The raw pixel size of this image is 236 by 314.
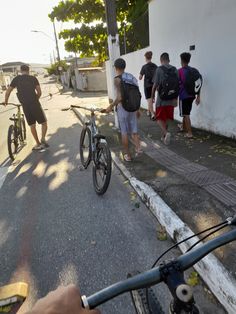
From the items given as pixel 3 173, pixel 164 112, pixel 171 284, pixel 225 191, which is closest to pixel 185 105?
pixel 164 112

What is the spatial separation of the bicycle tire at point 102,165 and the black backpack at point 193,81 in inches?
117

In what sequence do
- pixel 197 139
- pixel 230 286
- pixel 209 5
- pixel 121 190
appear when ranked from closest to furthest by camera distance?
pixel 230 286
pixel 121 190
pixel 209 5
pixel 197 139

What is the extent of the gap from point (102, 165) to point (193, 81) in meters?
3.23

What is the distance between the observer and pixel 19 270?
9.78ft

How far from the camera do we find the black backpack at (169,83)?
6.14 meters

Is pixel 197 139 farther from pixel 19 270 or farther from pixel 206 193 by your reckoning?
pixel 19 270

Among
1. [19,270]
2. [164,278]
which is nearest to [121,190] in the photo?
[19,270]

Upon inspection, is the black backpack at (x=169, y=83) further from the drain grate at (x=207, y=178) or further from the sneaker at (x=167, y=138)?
the drain grate at (x=207, y=178)

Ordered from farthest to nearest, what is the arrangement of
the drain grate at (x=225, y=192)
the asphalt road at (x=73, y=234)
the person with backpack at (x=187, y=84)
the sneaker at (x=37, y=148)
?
the sneaker at (x=37, y=148) < the person with backpack at (x=187, y=84) < the drain grate at (x=225, y=192) < the asphalt road at (x=73, y=234)

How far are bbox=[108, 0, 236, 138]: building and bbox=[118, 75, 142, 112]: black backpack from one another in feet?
7.02

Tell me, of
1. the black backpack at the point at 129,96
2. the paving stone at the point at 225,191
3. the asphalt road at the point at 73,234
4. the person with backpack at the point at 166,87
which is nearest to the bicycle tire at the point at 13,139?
the asphalt road at the point at 73,234

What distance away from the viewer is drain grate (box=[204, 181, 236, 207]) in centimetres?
371

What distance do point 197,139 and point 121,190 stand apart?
292 cm

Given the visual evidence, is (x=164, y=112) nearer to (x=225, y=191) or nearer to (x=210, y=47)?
Result: (x=210, y=47)
